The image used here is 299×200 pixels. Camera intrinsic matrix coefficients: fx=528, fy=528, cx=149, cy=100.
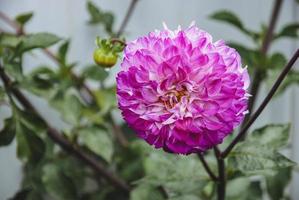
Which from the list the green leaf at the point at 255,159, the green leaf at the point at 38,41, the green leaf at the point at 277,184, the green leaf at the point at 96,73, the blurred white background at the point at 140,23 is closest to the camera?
the green leaf at the point at 255,159

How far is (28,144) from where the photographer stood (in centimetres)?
73

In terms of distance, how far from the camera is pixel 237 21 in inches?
35.5

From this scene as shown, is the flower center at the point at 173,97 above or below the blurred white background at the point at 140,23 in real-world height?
above

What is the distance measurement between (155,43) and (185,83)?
0.04 meters

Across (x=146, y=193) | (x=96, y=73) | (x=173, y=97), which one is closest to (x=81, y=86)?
(x=96, y=73)

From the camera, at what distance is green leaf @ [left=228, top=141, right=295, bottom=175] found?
575 mm

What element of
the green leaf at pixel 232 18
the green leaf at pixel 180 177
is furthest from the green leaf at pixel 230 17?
the green leaf at pixel 180 177

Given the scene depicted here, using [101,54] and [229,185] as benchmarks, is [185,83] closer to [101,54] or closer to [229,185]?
[101,54]

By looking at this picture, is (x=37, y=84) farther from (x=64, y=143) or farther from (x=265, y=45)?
(x=265, y=45)

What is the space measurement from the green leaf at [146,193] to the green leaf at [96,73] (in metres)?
0.22

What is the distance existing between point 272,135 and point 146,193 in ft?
0.68

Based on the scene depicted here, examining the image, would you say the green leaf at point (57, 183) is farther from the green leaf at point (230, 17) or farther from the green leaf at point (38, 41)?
the green leaf at point (230, 17)

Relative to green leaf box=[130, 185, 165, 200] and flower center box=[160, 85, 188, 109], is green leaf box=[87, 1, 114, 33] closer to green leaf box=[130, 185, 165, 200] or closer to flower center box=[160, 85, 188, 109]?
green leaf box=[130, 185, 165, 200]

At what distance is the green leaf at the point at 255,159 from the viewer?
22.6 inches
